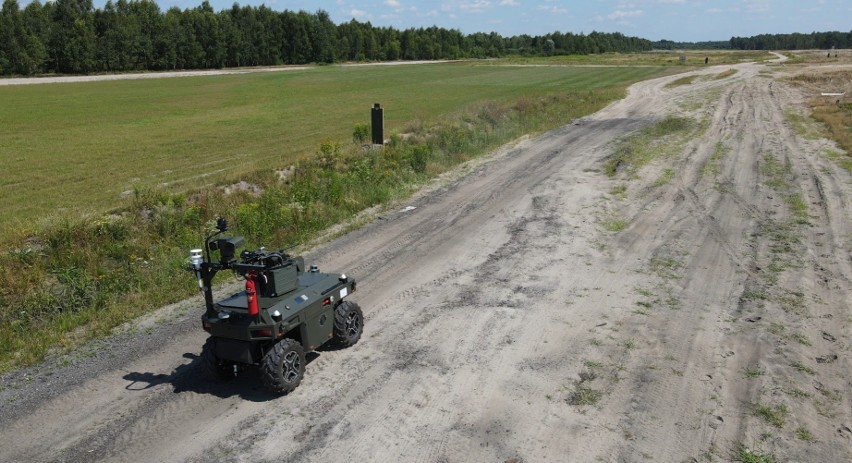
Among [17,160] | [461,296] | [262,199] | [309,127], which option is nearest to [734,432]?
[461,296]

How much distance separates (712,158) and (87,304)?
1978cm

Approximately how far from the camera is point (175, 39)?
10456cm

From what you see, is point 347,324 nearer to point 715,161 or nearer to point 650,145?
point 715,161

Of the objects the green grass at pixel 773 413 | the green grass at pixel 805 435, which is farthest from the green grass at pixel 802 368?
the green grass at pixel 805 435

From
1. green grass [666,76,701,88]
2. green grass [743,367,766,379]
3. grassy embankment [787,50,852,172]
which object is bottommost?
green grass [743,367,766,379]

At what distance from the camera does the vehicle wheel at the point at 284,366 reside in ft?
23.8

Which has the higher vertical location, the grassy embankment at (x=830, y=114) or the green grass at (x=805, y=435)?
the grassy embankment at (x=830, y=114)

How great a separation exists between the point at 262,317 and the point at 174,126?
31502 mm

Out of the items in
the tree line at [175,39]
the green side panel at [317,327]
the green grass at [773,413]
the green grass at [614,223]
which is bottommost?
the green grass at [773,413]

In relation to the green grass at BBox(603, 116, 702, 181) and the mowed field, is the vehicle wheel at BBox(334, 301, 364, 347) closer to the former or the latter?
the mowed field

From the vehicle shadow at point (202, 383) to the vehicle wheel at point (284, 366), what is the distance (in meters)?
0.24

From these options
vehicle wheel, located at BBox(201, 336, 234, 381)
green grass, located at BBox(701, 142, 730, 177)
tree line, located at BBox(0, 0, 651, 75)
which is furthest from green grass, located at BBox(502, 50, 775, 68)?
vehicle wheel, located at BBox(201, 336, 234, 381)

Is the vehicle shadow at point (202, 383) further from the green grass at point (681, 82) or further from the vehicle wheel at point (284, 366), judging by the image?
the green grass at point (681, 82)

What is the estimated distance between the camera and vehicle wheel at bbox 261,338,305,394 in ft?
23.8
